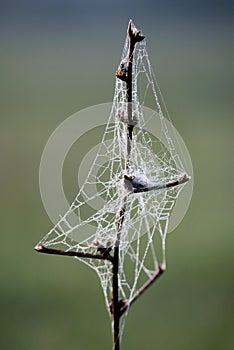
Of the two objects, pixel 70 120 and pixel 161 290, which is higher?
pixel 70 120

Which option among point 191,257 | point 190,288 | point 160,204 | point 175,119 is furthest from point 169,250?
point 160,204

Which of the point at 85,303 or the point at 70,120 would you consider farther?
the point at 70,120
